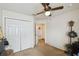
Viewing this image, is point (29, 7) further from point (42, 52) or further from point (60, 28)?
point (42, 52)

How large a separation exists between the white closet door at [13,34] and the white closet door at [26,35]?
3.3 inches

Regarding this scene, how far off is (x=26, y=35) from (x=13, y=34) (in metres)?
0.22

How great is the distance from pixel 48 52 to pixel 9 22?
2.60 feet

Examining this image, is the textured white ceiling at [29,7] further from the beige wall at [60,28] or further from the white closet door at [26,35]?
the white closet door at [26,35]

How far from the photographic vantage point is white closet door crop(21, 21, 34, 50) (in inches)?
70.5

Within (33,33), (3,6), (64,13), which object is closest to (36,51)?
Result: (33,33)

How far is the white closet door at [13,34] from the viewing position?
65.9 inches

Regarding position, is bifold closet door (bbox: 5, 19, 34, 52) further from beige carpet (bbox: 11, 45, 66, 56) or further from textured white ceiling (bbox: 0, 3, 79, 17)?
textured white ceiling (bbox: 0, 3, 79, 17)

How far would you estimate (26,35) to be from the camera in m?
1.81

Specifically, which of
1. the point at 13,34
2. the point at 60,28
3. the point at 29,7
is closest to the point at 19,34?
the point at 13,34

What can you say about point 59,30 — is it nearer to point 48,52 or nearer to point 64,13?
point 64,13

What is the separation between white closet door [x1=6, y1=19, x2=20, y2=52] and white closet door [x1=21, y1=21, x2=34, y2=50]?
0.28 ft

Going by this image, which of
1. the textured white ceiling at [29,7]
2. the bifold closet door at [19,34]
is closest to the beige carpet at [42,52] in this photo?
the bifold closet door at [19,34]

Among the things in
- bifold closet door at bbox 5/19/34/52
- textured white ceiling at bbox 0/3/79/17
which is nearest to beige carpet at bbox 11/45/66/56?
bifold closet door at bbox 5/19/34/52
